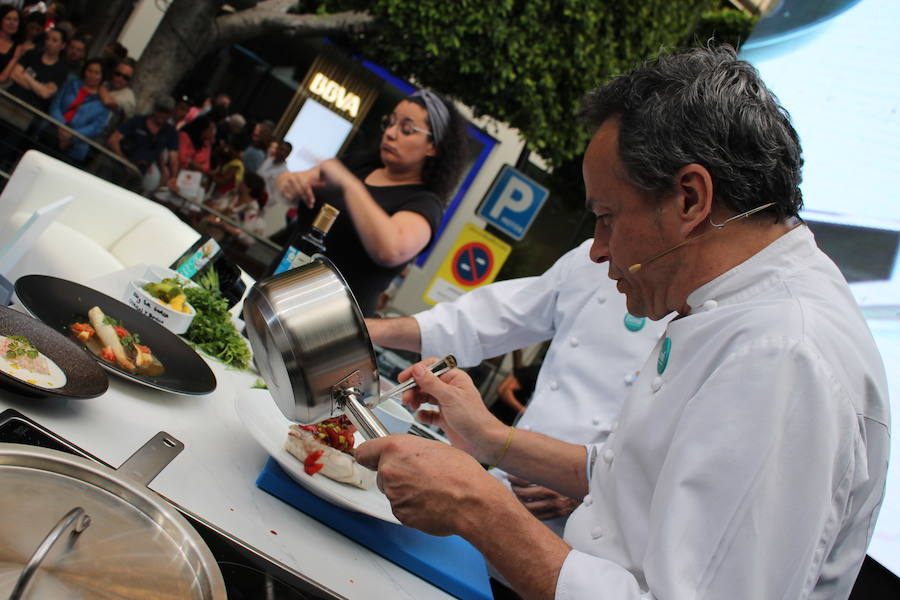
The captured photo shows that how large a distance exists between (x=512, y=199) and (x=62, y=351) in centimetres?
600

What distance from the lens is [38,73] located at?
5.67 meters

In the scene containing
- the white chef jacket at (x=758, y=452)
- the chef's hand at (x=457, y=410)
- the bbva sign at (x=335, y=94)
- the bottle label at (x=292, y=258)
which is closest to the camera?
the white chef jacket at (x=758, y=452)

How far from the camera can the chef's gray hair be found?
2797 mm

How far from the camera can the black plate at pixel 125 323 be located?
1.26 metres

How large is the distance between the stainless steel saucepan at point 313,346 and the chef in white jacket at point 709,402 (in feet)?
0.29

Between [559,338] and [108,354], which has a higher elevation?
[559,338]

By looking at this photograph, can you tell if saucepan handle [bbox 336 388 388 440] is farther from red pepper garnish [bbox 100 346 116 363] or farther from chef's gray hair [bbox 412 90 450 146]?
chef's gray hair [bbox 412 90 450 146]

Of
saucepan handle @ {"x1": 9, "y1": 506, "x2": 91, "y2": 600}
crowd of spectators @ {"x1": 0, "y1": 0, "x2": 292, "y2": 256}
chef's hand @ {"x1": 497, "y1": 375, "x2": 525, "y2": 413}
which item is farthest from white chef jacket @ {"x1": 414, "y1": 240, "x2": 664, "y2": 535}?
crowd of spectators @ {"x1": 0, "y1": 0, "x2": 292, "y2": 256}

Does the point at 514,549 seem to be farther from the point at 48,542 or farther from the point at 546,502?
the point at 546,502

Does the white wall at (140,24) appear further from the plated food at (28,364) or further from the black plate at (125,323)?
the plated food at (28,364)

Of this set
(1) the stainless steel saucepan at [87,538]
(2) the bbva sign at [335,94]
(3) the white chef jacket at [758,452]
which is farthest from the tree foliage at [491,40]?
(1) the stainless steel saucepan at [87,538]

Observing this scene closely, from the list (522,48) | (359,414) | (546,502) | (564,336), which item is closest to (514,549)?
(359,414)

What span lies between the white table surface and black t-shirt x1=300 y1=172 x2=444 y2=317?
131 centimetres

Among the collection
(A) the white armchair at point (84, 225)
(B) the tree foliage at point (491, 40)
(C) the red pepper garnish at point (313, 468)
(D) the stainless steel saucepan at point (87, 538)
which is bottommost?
(A) the white armchair at point (84, 225)
